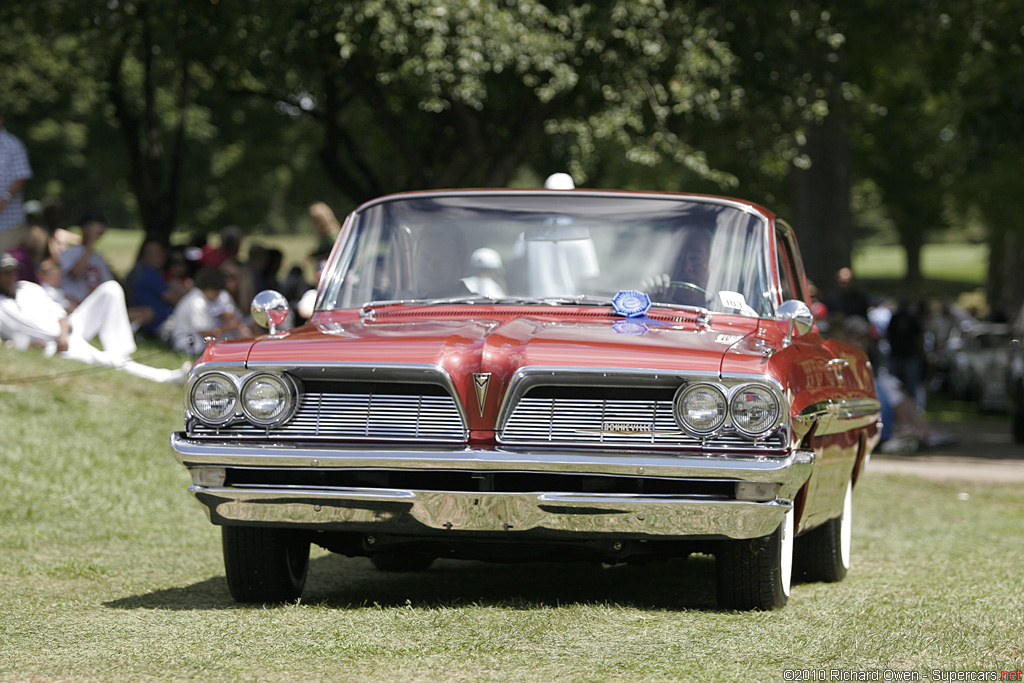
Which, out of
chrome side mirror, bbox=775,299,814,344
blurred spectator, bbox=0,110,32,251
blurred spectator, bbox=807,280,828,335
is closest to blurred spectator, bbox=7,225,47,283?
blurred spectator, bbox=0,110,32,251

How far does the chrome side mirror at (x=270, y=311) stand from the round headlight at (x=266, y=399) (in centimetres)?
110

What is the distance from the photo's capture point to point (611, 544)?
554 cm

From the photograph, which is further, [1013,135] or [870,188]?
[870,188]

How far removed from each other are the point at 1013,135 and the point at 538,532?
14.0m

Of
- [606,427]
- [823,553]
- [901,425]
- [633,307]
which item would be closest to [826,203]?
[901,425]

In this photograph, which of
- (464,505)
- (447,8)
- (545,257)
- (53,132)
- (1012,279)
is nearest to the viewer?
(464,505)

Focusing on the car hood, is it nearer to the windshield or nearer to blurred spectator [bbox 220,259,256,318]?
the windshield

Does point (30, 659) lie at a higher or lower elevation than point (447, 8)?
lower

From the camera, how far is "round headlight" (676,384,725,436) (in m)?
5.20

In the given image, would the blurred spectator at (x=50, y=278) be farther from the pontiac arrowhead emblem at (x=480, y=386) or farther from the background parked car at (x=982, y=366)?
the background parked car at (x=982, y=366)

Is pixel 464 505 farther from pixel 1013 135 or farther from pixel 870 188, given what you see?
pixel 870 188

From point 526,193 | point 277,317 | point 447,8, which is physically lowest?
point 277,317

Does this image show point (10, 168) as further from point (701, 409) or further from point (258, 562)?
point (701, 409)

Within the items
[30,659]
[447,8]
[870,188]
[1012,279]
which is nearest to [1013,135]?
[447,8]
